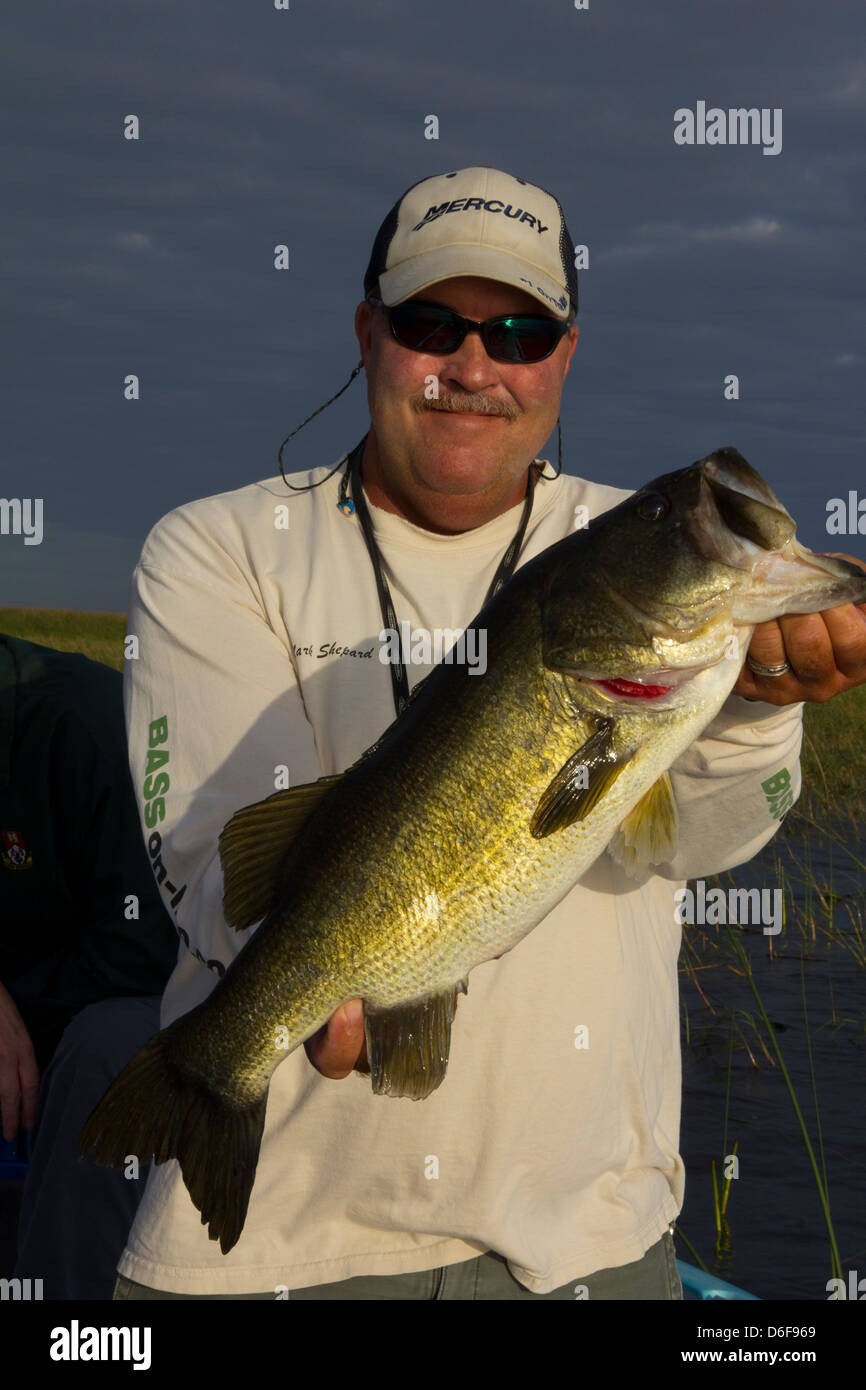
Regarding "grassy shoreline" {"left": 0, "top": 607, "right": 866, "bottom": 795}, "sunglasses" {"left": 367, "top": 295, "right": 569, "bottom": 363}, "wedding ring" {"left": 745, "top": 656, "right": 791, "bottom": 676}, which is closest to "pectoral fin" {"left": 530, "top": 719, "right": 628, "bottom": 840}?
"wedding ring" {"left": 745, "top": 656, "right": 791, "bottom": 676}

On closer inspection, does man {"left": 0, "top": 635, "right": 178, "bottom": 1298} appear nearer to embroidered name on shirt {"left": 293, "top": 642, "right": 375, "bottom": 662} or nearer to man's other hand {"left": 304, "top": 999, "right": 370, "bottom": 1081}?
embroidered name on shirt {"left": 293, "top": 642, "right": 375, "bottom": 662}

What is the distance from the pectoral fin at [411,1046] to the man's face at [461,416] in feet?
4.25

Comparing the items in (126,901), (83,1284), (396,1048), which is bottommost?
(83,1284)

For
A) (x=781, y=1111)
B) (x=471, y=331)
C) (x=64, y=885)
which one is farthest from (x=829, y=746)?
(x=471, y=331)

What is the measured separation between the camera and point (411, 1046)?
266 cm

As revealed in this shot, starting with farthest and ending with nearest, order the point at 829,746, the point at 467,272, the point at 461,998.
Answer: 1. the point at 829,746
2. the point at 467,272
3. the point at 461,998

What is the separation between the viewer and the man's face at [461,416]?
3.26 m

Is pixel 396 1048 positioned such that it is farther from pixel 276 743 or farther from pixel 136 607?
pixel 136 607

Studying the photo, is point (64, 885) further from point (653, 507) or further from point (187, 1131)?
point (653, 507)

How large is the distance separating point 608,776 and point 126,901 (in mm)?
2890

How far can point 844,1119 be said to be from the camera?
686cm

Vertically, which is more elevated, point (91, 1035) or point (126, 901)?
point (126, 901)

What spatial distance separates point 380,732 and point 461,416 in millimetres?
833
